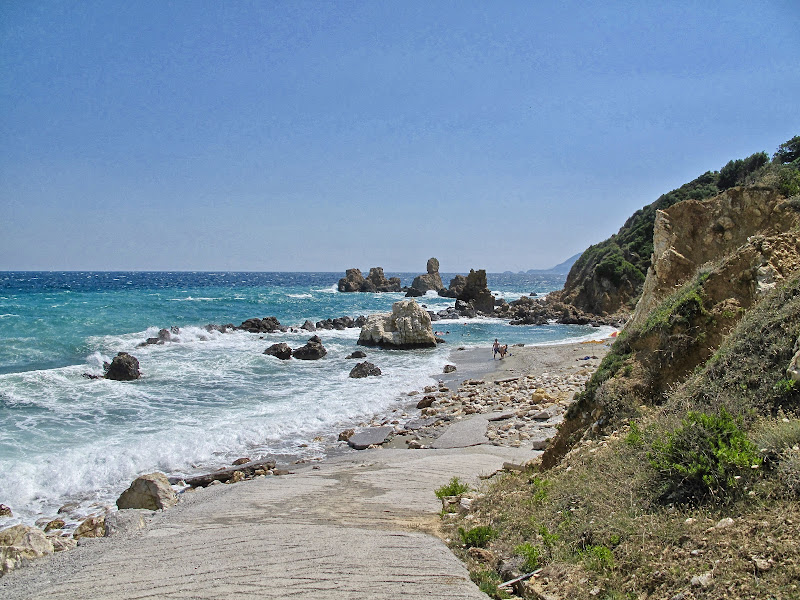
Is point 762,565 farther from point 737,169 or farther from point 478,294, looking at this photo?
point 737,169

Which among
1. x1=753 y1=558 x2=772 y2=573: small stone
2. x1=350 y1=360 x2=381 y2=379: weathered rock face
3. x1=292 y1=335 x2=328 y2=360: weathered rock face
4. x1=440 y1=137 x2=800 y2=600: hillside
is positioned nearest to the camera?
x1=753 y1=558 x2=772 y2=573: small stone

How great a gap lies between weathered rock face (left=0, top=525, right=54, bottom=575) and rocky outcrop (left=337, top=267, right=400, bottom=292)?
94.9 m

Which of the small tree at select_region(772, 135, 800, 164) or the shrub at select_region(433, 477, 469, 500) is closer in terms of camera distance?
the shrub at select_region(433, 477, 469, 500)

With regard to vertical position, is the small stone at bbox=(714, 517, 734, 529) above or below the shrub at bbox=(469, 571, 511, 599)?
above

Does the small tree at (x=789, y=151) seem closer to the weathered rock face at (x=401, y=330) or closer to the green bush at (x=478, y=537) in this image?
the weathered rock face at (x=401, y=330)

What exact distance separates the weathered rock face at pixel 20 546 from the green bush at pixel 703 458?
351 inches

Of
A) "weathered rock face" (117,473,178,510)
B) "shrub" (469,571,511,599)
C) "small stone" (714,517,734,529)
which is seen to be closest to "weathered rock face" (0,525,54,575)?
"weathered rock face" (117,473,178,510)

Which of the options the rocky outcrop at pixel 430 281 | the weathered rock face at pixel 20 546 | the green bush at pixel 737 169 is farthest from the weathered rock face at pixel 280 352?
the rocky outcrop at pixel 430 281

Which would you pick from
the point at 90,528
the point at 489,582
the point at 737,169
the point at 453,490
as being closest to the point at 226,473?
the point at 90,528

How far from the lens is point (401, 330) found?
3469cm

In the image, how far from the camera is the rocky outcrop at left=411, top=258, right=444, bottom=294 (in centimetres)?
9994

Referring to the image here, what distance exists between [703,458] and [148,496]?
9.86 m

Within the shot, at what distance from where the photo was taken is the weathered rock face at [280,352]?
2941 cm

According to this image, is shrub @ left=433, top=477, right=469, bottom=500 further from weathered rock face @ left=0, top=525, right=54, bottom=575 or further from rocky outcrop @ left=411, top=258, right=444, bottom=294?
rocky outcrop @ left=411, top=258, right=444, bottom=294
